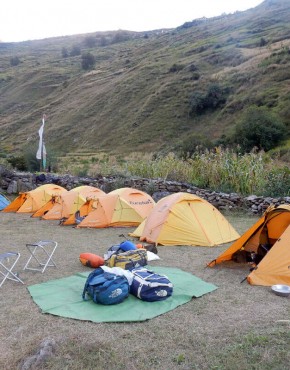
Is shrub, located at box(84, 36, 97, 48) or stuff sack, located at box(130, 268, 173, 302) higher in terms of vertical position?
shrub, located at box(84, 36, 97, 48)

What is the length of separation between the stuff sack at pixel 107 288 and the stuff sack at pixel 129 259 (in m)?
1.23

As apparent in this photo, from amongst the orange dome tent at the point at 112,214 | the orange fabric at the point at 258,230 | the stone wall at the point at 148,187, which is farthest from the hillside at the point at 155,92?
the orange fabric at the point at 258,230

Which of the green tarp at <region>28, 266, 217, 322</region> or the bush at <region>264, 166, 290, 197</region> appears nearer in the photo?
the green tarp at <region>28, 266, 217, 322</region>

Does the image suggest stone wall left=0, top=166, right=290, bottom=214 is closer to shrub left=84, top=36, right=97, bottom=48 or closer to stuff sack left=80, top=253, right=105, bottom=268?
stuff sack left=80, top=253, right=105, bottom=268

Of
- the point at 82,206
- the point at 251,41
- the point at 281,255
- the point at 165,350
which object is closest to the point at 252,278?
the point at 281,255

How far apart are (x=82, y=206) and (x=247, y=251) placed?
656 cm

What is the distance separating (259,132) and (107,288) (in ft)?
92.4

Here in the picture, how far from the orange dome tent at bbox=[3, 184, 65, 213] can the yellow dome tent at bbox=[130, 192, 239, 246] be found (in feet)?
22.6

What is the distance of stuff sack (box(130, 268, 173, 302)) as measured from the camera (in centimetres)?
554

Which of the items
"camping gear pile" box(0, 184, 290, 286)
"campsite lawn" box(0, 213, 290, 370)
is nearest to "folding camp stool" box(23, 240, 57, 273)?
"campsite lawn" box(0, 213, 290, 370)

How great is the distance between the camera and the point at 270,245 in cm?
743

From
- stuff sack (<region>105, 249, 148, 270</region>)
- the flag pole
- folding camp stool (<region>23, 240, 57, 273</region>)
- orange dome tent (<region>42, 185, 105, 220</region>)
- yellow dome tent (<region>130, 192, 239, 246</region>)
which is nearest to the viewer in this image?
stuff sack (<region>105, 249, 148, 270</region>)

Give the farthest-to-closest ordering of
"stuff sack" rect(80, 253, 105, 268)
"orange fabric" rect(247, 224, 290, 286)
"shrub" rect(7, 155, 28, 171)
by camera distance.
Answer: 1. "shrub" rect(7, 155, 28, 171)
2. "stuff sack" rect(80, 253, 105, 268)
3. "orange fabric" rect(247, 224, 290, 286)

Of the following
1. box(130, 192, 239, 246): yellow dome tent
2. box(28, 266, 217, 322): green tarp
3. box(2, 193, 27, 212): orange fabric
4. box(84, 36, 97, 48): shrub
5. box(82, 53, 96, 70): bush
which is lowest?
box(2, 193, 27, 212): orange fabric
